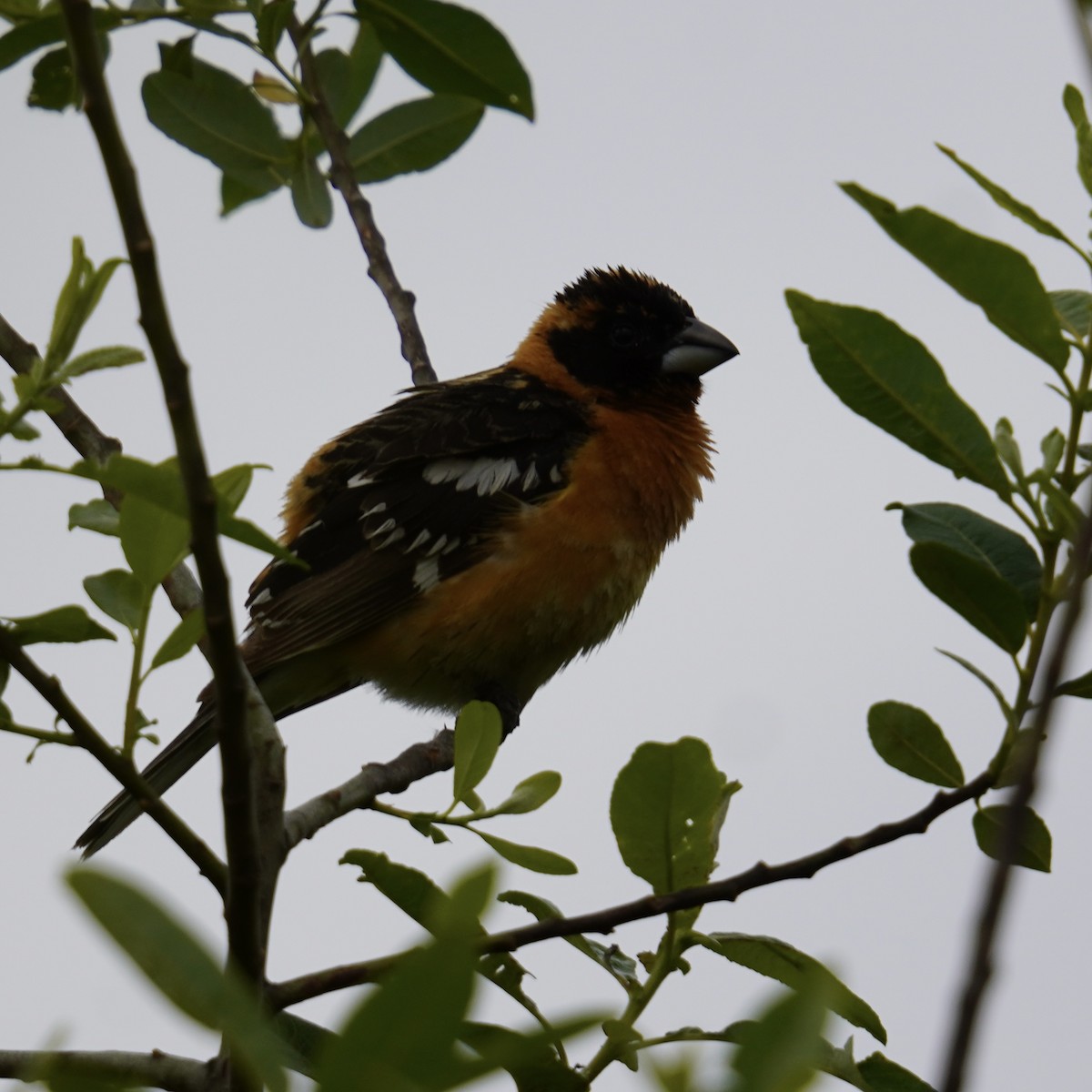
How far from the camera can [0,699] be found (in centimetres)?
216

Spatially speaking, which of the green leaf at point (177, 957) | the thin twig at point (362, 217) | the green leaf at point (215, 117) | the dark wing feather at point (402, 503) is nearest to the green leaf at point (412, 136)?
the thin twig at point (362, 217)

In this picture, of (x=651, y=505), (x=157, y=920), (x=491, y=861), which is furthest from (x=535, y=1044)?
(x=651, y=505)

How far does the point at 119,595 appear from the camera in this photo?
217cm

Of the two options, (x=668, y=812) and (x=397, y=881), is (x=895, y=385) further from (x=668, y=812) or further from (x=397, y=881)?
(x=397, y=881)

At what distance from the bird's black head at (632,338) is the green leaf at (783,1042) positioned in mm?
4717

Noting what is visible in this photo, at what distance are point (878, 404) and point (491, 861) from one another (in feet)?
4.20

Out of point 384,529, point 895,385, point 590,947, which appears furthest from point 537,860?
point 384,529

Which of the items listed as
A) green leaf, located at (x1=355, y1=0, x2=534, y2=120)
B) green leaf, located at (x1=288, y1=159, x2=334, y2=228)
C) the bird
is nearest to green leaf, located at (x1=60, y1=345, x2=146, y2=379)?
green leaf, located at (x1=355, y1=0, x2=534, y2=120)

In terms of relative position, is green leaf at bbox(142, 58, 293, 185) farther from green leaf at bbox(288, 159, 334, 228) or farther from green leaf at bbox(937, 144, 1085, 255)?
green leaf at bbox(937, 144, 1085, 255)

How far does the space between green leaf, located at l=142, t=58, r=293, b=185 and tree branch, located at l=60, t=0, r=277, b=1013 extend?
168 cm

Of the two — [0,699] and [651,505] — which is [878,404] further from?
[651,505]

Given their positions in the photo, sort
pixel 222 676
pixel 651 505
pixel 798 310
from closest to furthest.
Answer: pixel 222 676 < pixel 798 310 < pixel 651 505

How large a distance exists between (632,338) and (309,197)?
87.4 inches

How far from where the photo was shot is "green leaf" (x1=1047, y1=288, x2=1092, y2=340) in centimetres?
209
